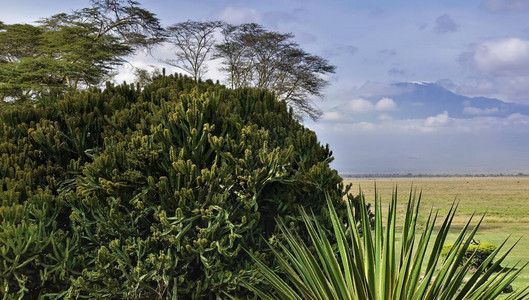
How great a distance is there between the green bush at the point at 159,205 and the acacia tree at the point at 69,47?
29.0 m

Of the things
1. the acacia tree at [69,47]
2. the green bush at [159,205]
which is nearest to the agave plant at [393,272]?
the green bush at [159,205]

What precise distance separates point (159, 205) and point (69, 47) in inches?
1284

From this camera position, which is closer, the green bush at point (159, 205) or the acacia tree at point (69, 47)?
the green bush at point (159, 205)

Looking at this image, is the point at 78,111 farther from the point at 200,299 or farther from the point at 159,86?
the point at 200,299

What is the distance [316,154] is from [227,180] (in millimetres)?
1294

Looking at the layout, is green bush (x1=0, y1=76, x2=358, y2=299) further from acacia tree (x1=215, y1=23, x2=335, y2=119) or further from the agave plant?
acacia tree (x1=215, y1=23, x2=335, y2=119)

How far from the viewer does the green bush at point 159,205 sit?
4941 millimetres

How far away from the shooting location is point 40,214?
16.7ft

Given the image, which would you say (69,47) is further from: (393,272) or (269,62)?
(393,272)

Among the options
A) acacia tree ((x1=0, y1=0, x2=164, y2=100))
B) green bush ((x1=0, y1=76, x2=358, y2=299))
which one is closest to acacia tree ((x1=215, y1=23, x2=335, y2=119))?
acacia tree ((x1=0, y1=0, x2=164, y2=100))

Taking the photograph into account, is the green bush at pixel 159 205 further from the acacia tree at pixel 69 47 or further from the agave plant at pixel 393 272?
the acacia tree at pixel 69 47

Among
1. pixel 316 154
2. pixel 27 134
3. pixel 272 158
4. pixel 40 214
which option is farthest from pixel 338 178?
Result: pixel 27 134

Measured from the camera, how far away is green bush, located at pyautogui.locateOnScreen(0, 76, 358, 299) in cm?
494

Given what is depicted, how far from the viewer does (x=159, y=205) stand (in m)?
5.18
